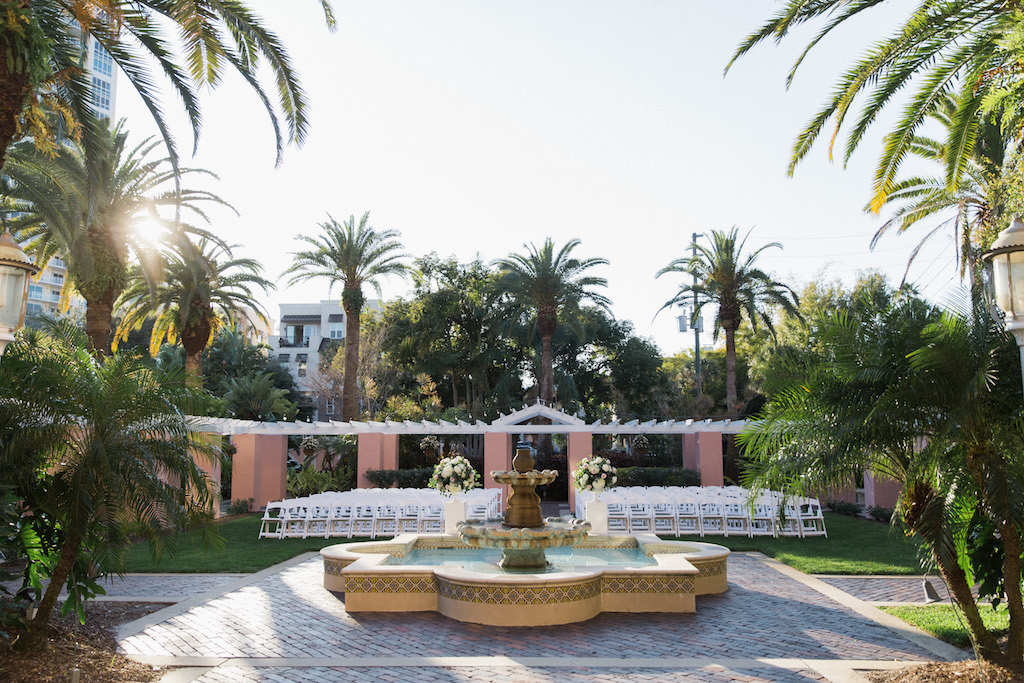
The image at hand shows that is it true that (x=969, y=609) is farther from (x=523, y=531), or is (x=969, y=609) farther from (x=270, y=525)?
(x=270, y=525)

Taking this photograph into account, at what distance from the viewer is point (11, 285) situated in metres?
5.93

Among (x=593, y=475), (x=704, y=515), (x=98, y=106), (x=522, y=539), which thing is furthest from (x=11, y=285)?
(x=98, y=106)

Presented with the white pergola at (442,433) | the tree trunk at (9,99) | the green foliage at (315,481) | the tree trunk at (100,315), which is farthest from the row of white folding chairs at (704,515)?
the tree trunk at (9,99)

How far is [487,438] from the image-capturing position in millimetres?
20688

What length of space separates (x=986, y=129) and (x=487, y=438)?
13752mm

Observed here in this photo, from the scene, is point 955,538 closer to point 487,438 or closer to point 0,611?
point 0,611

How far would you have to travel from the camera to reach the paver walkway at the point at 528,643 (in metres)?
6.36

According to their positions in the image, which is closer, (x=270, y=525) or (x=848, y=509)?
(x=270, y=525)

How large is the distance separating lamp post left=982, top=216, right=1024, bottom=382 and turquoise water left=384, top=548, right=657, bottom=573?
650 cm

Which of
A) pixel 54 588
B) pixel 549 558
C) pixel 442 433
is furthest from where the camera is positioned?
pixel 442 433

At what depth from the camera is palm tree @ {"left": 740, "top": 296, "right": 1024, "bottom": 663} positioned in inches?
221

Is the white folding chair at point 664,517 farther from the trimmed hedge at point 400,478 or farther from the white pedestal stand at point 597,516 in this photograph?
the trimmed hedge at point 400,478

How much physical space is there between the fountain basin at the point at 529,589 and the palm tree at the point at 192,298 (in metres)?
14.5

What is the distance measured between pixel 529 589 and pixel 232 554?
769cm
